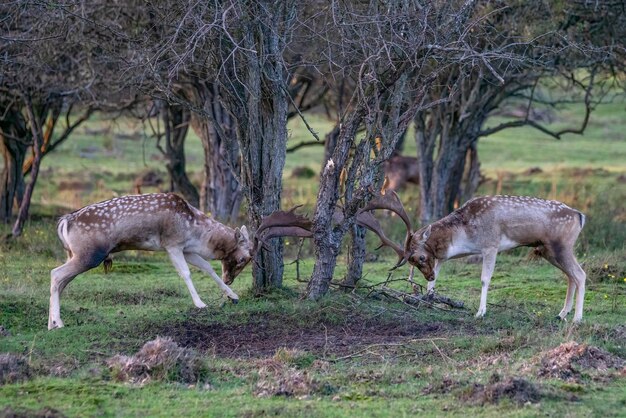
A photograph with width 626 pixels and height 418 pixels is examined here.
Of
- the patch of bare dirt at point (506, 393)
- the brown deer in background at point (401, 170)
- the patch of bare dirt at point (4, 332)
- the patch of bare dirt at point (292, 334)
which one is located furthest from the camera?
the brown deer in background at point (401, 170)

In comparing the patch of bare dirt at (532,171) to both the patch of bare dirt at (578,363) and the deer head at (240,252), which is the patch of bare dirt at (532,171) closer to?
the deer head at (240,252)

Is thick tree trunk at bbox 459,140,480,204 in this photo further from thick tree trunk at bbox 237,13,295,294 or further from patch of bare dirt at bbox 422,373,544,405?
patch of bare dirt at bbox 422,373,544,405

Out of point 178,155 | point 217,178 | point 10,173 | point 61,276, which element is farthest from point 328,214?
point 178,155

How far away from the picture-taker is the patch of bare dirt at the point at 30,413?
793 centimetres

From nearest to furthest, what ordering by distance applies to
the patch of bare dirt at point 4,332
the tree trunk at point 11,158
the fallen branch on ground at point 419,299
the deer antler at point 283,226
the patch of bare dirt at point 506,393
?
the patch of bare dirt at point 506,393
the patch of bare dirt at point 4,332
the deer antler at point 283,226
the fallen branch on ground at point 419,299
the tree trunk at point 11,158

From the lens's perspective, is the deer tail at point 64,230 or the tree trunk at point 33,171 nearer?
the deer tail at point 64,230

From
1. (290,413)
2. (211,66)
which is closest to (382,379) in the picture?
(290,413)

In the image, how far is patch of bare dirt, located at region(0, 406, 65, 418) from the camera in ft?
26.0

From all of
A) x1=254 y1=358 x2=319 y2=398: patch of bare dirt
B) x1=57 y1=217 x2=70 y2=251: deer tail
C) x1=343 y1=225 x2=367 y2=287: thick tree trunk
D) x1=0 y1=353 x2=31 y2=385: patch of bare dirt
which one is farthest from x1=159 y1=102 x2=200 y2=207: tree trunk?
x1=254 y1=358 x2=319 y2=398: patch of bare dirt

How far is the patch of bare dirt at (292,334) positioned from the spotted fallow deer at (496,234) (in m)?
1.52

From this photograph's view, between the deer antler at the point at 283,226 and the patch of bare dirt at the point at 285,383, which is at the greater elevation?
the deer antler at the point at 283,226

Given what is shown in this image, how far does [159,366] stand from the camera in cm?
Result: 945

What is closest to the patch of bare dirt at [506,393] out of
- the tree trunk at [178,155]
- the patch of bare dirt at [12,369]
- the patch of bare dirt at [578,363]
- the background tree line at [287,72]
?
the patch of bare dirt at [578,363]

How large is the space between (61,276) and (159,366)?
3608 mm
